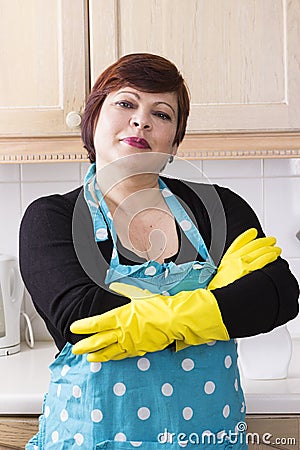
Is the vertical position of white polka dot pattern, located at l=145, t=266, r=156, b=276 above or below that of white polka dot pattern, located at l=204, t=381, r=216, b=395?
above

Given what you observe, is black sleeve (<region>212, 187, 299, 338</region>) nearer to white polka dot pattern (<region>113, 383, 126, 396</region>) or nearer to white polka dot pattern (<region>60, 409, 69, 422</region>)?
white polka dot pattern (<region>113, 383, 126, 396</region>)

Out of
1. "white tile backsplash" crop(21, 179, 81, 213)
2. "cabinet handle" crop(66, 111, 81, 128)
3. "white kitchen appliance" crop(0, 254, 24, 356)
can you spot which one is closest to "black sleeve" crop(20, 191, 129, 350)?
"cabinet handle" crop(66, 111, 81, 128)

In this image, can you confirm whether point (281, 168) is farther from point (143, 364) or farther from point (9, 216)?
point (143, 364)

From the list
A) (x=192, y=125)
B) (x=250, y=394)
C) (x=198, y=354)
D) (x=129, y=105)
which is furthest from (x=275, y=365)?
(x=129, y=105)

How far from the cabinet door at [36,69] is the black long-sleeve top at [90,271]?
53 centimetres

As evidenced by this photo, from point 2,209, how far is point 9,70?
51cm

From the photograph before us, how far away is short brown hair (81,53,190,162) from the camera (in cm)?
136

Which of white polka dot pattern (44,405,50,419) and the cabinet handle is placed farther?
the cabinet handle

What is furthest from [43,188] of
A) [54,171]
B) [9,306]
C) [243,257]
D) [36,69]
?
[243,257]

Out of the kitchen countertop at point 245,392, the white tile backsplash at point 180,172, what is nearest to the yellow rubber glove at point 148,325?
the white tile backsplash at point 180,172

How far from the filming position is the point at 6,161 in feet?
6.39

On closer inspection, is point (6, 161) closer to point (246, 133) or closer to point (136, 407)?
point (246, 133)

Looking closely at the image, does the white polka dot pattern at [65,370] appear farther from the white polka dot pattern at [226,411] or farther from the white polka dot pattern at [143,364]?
the white polka dot pattern at [226,411]

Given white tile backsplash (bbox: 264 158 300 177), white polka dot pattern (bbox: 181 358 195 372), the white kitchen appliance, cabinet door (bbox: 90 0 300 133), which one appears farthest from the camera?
white tile backsplash (bbox: 264 158 300 177)
